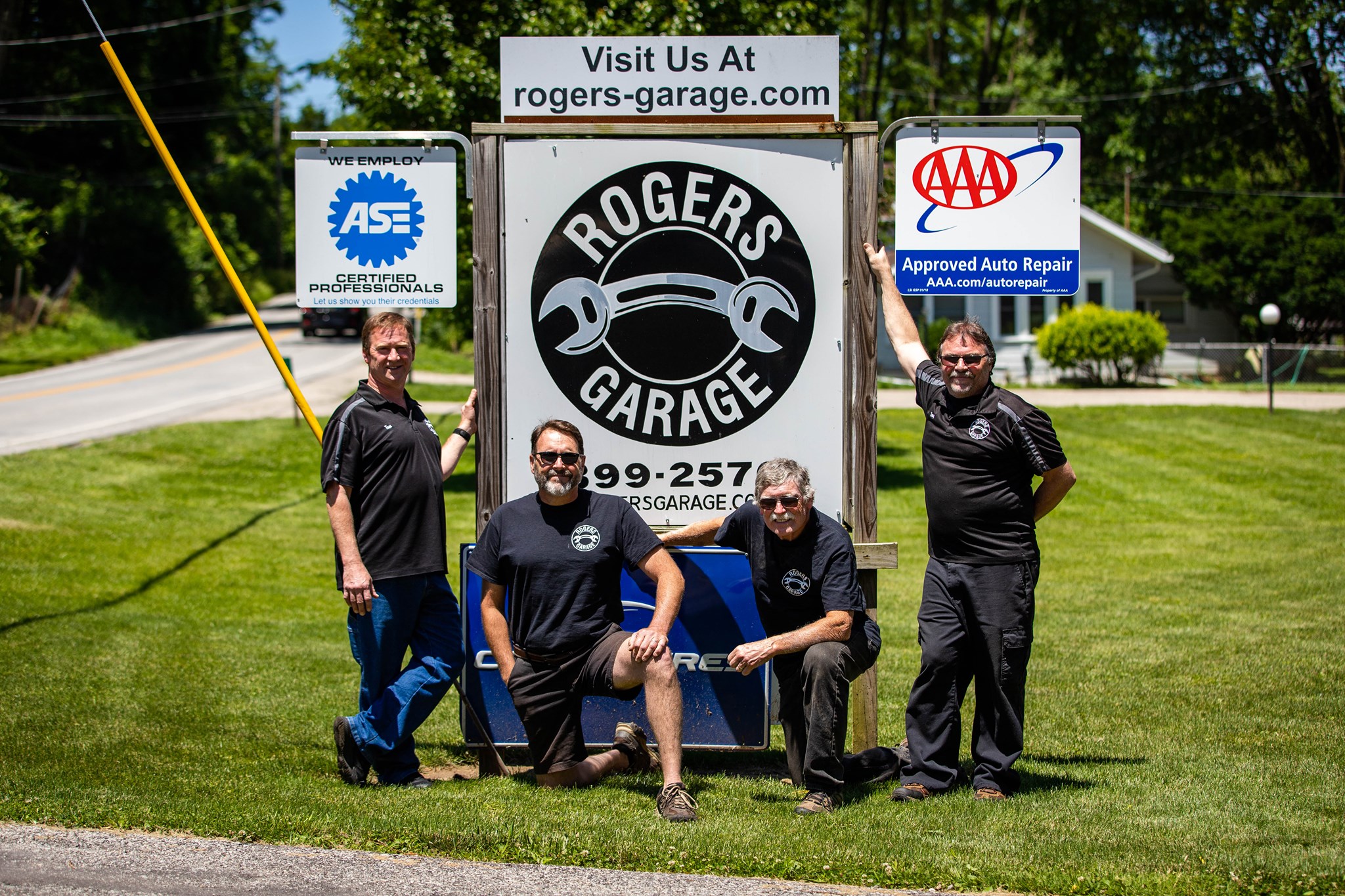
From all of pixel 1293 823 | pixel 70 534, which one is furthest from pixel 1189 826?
pixel 70 534

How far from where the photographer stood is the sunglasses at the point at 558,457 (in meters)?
5.07

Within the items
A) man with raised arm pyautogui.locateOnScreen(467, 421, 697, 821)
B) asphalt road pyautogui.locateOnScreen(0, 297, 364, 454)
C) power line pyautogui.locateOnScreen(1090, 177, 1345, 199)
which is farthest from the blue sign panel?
power line pyautogui.locateOnScreen(1090, 177, 1345, 199)

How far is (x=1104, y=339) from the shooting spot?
3084 cm

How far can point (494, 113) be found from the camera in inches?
622

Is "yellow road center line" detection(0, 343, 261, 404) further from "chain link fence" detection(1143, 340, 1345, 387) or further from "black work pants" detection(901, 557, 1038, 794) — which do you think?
"chain link fence" detection(1143, 340, 1345, 387)

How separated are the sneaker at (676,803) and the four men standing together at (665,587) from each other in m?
0.03

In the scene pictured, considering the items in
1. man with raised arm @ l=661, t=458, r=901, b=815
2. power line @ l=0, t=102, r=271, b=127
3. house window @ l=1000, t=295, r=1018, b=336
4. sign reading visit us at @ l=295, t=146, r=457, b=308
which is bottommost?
man with raised arm @ l=661, t=458, r=901, b=815

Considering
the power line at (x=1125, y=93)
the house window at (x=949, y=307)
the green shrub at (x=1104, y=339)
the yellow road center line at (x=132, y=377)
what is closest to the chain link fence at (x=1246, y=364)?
the green shrub at (x=1104, y=339)

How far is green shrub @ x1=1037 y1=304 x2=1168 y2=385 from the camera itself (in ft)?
101

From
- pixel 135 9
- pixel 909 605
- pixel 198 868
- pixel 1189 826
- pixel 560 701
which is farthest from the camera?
pixel 135 9

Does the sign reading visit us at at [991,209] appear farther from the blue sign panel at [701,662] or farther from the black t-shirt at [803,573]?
the blue sign panel at [701,662]

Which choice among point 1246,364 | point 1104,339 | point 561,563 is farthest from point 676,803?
point 1246,364

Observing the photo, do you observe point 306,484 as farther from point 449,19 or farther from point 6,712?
point 6,712

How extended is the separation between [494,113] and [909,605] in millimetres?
8764
